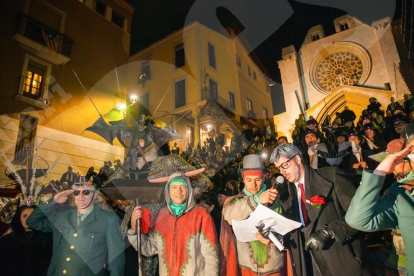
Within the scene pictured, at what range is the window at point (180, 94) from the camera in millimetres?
21609

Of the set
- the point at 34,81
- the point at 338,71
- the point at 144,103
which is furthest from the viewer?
the point at 144,103

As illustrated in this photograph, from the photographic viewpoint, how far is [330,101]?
20.1 metres

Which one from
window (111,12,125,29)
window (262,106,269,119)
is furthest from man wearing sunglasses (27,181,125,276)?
window (262,106,269,119)

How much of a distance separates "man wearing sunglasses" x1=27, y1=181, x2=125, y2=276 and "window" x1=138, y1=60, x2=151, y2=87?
22.2m

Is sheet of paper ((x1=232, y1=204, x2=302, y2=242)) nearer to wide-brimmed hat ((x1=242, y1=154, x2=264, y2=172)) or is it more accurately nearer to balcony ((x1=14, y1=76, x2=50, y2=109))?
wide-brimmed hat ((x1=242, y1=154, x2=264, y2=172))

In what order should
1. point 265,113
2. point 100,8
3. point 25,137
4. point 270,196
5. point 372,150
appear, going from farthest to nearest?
point 265,113 → point 100,8 → point 25,137 → point 372,150 → point 270,196

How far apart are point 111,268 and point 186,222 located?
3.47 feet

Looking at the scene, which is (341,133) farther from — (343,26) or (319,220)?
(343,26)

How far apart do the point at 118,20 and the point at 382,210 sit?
21.5 metres

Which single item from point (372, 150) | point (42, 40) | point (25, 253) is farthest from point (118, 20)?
point (372, 150)

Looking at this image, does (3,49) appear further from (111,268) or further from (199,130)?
(111,268)

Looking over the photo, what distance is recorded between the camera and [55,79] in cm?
1458

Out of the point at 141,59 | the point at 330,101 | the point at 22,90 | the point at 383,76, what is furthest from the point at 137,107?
the point at 383,76

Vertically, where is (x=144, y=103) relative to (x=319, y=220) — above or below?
above
